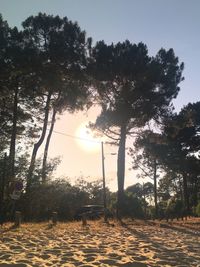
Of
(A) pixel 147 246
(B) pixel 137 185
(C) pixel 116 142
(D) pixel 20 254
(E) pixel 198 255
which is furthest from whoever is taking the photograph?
(B) pixel 137 185

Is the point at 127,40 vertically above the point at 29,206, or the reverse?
the point at 127,40

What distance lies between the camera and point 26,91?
99.8 ft

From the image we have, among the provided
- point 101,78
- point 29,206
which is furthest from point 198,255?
point 101,78

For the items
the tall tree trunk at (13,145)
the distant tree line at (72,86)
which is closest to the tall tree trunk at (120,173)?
the distant tree line at (72,86)

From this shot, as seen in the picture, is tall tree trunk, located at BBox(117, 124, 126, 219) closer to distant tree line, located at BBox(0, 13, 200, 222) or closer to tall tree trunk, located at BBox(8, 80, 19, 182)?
distant tree line, located at BBox(0, 13, 200, 222)

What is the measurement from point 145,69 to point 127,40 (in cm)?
298

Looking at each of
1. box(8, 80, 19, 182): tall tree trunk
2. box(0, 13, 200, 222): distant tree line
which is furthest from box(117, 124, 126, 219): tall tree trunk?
box(8, 80, 19, 182): tall tree trunk

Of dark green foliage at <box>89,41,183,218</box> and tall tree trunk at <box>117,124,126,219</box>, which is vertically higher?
dark green foliage at <box>89,41,183,218</box>

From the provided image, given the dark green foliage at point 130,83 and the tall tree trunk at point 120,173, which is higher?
the dark green foliage at point 130,83

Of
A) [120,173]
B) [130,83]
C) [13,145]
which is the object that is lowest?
[120,173]

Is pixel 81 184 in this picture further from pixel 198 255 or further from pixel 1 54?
pixel 198 255

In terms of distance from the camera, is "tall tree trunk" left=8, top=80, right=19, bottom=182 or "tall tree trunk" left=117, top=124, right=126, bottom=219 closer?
"tall tree trunk" left=8, top=80, right=19, bottom=182

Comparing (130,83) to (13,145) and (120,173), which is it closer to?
(120,173)

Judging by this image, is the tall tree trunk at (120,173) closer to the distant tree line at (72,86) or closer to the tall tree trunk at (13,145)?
the distant tree line at (72,86)
